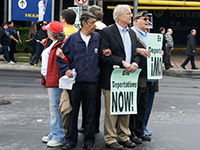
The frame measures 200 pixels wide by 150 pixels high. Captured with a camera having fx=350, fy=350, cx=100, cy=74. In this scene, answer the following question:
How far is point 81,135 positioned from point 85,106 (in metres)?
0.87

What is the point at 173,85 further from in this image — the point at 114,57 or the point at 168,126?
the point at 114,57

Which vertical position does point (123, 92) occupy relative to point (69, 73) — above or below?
below

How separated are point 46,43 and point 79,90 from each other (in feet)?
3.20

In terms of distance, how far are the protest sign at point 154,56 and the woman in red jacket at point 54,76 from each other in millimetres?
1368

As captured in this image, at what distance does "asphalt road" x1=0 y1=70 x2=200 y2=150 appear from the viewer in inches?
211

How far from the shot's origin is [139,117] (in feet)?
18.2

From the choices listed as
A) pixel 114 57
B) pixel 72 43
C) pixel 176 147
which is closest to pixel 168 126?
pixel 176 147

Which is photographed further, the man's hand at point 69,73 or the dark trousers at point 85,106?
the dark trousers at point 85,106

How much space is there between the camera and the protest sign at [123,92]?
16.5 feet

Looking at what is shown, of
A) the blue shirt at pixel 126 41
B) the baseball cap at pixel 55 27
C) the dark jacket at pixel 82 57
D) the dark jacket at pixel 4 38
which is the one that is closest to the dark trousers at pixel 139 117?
the blue shirt at pixel 126 41

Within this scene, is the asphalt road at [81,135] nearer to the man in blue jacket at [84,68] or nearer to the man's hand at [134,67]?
the man in blue jacket at [84,68]

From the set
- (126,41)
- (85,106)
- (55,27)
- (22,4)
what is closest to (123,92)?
(85,106)

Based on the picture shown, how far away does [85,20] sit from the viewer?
4984 millimetres

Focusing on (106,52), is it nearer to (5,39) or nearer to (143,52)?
(143,52)
